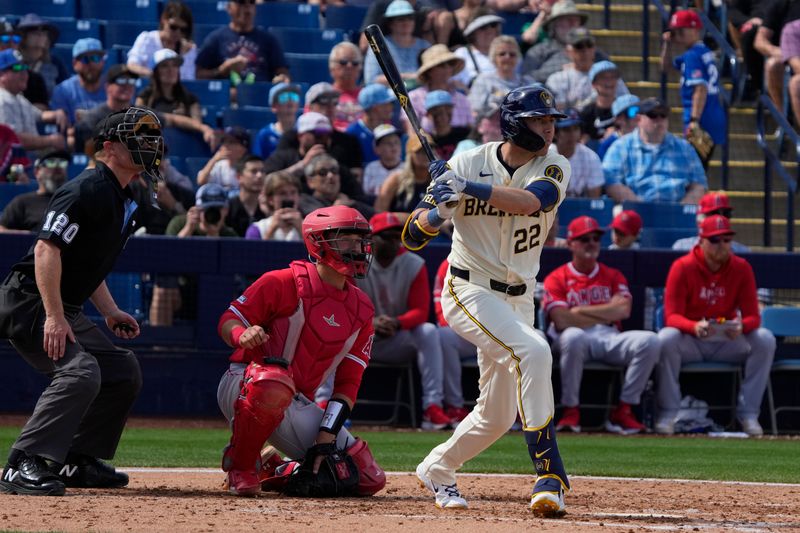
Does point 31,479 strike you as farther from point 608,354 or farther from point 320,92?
point 320,92

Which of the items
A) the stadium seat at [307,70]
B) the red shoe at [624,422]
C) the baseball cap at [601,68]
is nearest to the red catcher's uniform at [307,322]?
the red shoe at [624,422]

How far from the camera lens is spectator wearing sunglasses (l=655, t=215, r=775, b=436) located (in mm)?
10375

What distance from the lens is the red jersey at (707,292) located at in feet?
34.2

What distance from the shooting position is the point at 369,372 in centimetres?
1059

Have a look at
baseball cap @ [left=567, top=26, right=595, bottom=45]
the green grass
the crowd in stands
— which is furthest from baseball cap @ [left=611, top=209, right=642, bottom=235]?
baseball cap @ [left=567, top=26, right=595, bottom=45]

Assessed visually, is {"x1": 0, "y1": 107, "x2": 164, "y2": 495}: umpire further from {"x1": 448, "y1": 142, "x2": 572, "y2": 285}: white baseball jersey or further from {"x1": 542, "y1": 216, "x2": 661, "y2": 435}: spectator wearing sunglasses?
{"x1": 542, "y1": 216, "x2": 661, "y2": 435}: spectator wearing sunglasses

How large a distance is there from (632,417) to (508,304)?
506 cm

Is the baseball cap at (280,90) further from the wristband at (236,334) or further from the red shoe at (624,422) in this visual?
the wristband at (236,334)

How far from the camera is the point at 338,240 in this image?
6.02m

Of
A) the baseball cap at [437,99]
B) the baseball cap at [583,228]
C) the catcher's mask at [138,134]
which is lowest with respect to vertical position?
the baseball cap at [583,228]

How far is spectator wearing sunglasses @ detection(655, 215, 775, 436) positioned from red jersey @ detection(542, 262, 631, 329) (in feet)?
1.40

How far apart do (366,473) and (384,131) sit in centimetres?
609

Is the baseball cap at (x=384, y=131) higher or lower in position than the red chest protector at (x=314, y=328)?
higher

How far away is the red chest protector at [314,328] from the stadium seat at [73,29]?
8143mm
